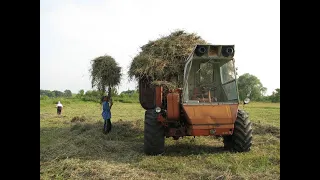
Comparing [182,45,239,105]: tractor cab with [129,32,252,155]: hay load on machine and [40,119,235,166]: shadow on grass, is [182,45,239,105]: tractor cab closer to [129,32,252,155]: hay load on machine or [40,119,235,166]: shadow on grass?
[129,32,252,155]: hay load on machine

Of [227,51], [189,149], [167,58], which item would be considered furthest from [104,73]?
[227,51]

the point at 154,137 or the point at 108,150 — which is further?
the point at 108,150

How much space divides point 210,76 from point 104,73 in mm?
5128

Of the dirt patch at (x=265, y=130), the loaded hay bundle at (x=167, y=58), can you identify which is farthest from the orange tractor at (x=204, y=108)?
the dirt patch at (x=265, y=130)

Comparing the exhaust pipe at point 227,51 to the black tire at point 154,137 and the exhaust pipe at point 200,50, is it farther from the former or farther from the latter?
the black tire at point 154,137

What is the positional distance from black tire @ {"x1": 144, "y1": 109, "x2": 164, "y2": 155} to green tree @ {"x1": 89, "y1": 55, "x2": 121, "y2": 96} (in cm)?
497

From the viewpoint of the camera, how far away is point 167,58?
9695 millimetres

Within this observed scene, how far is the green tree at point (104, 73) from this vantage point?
1219cm

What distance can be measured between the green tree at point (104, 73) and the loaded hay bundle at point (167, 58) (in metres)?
2.09

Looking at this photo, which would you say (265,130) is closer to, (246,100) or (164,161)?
(246,100)

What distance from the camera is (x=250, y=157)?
722cm

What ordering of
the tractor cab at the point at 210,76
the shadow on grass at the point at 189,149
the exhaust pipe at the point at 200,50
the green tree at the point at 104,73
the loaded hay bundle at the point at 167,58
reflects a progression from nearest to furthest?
1. the exhaust pipe at the point at 200,50
2. the tractor cab at the point at 210,76
3. the shadow on grass at the point at 189,149
4. the loaded hay bundle at the point at 167,58
5. the green tree at the point at 104,73
